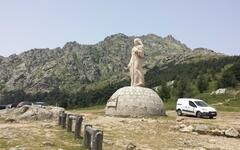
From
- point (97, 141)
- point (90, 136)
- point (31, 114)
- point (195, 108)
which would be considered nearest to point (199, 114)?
point (195, 108)

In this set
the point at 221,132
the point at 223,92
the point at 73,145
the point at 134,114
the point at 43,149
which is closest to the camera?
the point at 43,149

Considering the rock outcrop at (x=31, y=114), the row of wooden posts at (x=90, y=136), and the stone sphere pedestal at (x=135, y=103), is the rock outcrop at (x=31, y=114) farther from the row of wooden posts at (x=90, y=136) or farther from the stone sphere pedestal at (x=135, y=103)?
the row of wooden posts at (x=90, y=136)

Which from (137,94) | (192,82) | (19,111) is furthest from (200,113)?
(192,82)

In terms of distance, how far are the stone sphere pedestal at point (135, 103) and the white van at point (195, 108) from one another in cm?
599

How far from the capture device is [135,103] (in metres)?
40.2

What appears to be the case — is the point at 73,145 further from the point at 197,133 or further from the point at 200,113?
the point at 200,113

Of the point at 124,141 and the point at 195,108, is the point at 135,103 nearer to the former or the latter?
the point at 195,108

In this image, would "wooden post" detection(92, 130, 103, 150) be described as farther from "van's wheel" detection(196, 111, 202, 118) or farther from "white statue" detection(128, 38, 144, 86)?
"van's wheel" detection(196, 111, 202, 118)

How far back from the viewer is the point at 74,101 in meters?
174

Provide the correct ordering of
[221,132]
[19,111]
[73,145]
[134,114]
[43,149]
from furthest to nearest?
[134,114] → [19,111] → [221,132] → [73,145] → [43,149]

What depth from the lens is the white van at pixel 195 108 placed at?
4484 cm

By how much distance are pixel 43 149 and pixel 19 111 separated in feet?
63.4

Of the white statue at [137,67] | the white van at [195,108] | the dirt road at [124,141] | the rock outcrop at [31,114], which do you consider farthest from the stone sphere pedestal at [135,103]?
the dirt road at [124,141]

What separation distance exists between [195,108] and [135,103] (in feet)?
31.5
